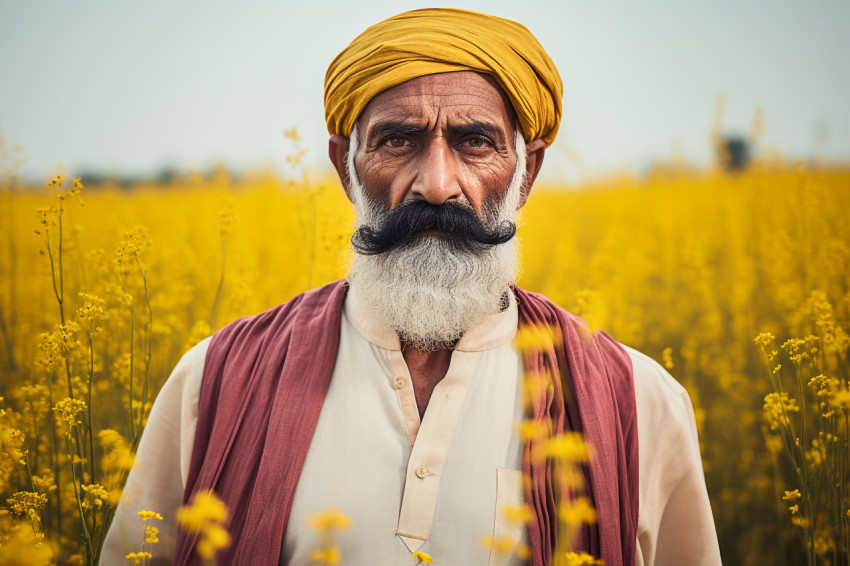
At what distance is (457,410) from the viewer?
1.61 m

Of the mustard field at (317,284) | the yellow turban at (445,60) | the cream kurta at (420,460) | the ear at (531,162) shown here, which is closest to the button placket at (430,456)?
the cream kurta at (420,460)

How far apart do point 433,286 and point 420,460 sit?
0.47 meters

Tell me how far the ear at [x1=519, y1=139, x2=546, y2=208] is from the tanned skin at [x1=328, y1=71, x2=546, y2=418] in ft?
0.57

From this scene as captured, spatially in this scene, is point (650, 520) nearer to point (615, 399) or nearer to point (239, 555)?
point (615, 399)

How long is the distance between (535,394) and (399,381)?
364 mm

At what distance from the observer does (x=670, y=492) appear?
5.58 ft

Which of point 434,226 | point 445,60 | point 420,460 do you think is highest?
point 445,60

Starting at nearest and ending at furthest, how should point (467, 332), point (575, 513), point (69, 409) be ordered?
point (575, 513) → point (69, 409) → point (467, 332)

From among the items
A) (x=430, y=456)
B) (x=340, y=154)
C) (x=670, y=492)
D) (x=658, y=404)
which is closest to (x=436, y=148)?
(x=340, y=154)

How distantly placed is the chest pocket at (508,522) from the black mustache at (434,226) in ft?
2.04

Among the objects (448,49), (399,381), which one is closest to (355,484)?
(399,381)

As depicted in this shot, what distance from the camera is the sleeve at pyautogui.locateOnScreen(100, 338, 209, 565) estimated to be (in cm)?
170

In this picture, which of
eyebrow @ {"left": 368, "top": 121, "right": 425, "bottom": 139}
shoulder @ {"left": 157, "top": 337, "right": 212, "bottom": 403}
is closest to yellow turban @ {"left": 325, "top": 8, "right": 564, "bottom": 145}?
eyebrow @ {"left": 368, "top": 121, "right": 425, "bottom": 139}

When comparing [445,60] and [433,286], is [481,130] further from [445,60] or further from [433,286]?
[433,286]
